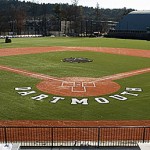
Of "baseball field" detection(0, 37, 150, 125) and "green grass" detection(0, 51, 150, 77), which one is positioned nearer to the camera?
"baseball field" detection(0, 37, 150, 125)

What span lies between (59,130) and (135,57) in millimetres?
31306

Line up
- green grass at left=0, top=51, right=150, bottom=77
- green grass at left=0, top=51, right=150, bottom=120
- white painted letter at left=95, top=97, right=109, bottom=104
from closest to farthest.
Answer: green grass at left=0, top=51, right=150, bottom=120, white painted letter at left=95, top=97, right=109, bottom=104, green grass at left=0, top=51, right=150, bottom=77

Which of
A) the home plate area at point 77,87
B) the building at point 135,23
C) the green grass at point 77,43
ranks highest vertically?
the building at point 135,23

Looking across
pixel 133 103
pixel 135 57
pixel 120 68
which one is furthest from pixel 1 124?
pixel 135 57

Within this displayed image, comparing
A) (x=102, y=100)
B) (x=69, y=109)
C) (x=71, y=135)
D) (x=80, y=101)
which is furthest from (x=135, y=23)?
(x=71, y=135)

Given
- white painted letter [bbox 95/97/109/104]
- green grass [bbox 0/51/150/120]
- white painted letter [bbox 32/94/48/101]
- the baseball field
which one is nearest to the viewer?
green grass [bbox 0/51/150/120]

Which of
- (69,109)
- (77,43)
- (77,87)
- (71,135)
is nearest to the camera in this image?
(71,135)

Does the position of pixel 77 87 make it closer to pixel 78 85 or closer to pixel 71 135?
pixel 78 85

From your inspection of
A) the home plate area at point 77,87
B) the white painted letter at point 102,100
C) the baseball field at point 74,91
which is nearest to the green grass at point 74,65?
the baseball field at point 74,91

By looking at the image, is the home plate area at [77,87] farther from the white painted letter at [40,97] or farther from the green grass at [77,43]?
the green grass at [77,43]

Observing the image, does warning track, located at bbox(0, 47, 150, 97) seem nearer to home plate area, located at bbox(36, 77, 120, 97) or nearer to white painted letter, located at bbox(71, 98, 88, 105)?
home plate area, located at bbox(36, 77, 120, 97)

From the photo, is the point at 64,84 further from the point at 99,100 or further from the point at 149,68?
the point at 149,68

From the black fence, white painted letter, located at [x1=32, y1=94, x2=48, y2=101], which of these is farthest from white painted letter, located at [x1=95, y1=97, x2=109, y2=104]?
the black fence

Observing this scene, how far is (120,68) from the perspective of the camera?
34625mm
